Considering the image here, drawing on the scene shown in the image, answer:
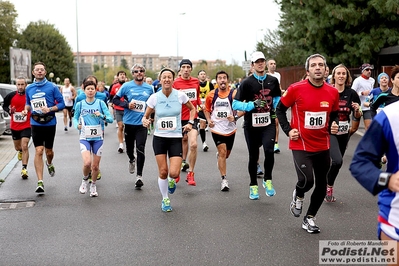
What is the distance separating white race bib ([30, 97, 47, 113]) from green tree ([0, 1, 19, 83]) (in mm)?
60579

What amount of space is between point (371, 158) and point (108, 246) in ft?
11.6

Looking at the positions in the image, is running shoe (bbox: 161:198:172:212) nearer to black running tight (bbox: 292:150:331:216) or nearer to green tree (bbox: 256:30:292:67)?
black running tight (bbox: 292:150:331:216)

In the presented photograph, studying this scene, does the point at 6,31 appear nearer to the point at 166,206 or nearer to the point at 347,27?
the point at 347,27

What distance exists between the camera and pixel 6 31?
66312 millimetres

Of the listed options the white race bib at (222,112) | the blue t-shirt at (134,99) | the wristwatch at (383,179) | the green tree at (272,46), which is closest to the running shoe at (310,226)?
the white race bib at (222,112)

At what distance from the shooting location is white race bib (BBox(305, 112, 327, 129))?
617 cm

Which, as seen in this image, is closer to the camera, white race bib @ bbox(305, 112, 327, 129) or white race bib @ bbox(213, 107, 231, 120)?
white race bib @ bbox(305, 112, 327, 129)

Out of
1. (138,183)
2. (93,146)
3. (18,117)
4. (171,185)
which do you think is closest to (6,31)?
(18,117)

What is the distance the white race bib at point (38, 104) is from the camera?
8.97 m

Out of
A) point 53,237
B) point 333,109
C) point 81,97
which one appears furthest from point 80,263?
point 81,97

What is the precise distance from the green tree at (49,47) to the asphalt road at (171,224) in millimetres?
68928

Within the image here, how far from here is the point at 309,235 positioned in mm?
6090

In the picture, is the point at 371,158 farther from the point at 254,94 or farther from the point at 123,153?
the point at 123,153

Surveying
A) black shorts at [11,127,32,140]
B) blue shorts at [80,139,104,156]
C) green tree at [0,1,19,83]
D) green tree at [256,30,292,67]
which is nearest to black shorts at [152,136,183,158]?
blue shorts at [80,139,104,156]
